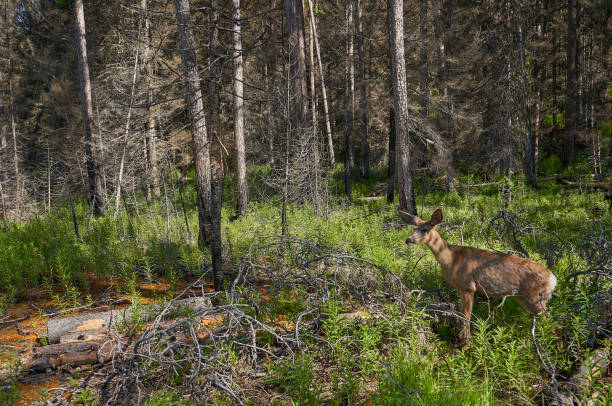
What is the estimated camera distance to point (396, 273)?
19.5 feet

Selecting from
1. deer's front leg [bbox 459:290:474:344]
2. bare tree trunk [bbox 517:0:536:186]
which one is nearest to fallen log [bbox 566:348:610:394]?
deer's front leg [bbox 459:290:474:344]

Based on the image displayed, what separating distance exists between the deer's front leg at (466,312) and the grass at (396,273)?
0.09 m

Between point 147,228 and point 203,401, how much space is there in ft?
25.1

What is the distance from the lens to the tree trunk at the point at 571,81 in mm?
19562

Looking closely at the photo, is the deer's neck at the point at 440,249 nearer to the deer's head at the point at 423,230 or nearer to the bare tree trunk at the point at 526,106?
the deer's head at the point at 423,230

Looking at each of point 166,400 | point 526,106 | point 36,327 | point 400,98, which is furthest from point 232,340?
point 526,106

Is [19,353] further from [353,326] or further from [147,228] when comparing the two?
[147,228]

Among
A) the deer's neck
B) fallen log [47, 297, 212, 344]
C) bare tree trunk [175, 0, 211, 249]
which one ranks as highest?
bare tree trunk [175, 0, 211, 249]

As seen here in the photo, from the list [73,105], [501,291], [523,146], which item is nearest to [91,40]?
[73,105]

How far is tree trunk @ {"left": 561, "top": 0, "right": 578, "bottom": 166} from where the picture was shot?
19.6 metres

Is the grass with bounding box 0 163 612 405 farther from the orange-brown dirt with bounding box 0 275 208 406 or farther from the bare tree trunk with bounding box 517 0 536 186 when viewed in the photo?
the bare tree trunk with bounding box 517 0 536 186

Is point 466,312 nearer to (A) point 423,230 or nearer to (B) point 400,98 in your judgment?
(A) point 423,230

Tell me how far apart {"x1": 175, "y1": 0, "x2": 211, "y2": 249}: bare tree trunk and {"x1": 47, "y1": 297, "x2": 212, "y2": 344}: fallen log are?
2207 millimetres

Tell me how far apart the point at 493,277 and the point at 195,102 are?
4.89 metres
